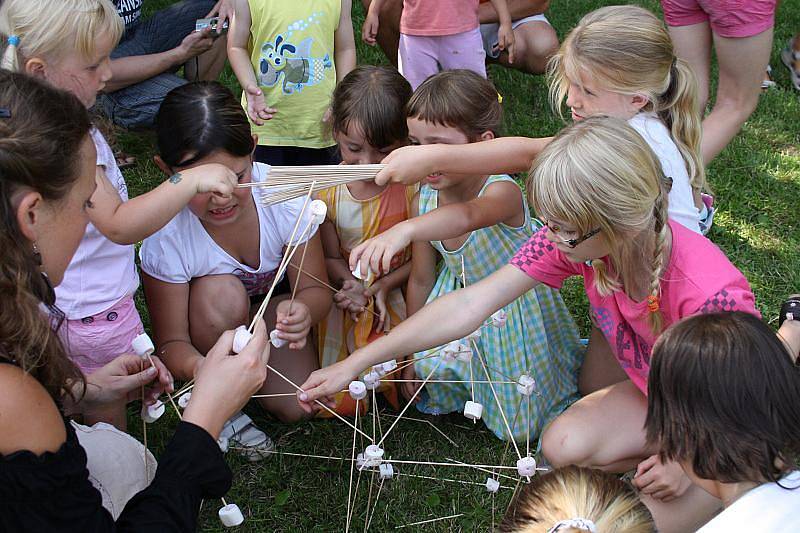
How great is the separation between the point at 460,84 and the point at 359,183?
18.1 inches

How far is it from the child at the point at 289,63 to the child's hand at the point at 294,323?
106cm

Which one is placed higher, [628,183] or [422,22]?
[628,183]

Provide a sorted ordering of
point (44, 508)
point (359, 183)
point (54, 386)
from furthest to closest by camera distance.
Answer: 1. point (359, 183)
2. point (54, 386)
3. point (44, 508)

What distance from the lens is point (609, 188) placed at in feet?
6.34

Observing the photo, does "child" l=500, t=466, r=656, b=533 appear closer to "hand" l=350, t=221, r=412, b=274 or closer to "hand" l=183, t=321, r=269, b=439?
"hand" l=183, t=321, r=269, b=439

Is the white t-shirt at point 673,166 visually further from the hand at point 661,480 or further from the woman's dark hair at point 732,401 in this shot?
the woman's dark hair at point 732,401

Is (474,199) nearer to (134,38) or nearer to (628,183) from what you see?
(628,183)

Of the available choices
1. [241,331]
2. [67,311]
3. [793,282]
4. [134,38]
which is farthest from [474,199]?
[134,38]

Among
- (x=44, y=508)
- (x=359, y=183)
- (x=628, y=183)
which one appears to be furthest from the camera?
(x=359, y=183)

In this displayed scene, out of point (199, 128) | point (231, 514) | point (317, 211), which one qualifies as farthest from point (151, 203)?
point (231, 514)

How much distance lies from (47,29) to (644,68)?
1611 mm

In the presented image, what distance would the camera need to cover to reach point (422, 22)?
3.83 m

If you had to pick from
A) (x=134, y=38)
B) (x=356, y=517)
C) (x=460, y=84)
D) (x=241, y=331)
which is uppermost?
(x=460, y=84)

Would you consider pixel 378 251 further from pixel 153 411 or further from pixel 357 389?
pixel 153 411
